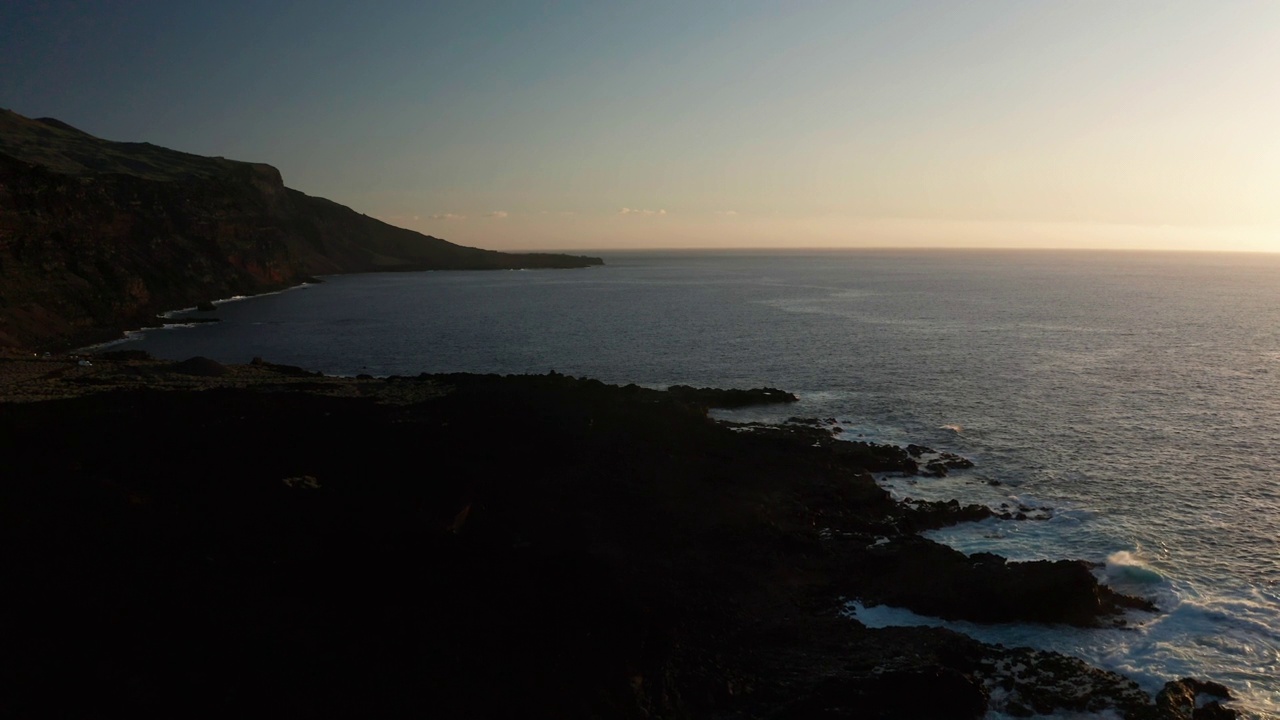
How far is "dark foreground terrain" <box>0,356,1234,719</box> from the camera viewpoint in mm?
19375

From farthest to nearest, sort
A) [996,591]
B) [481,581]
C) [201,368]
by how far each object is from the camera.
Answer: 1. [201,368]
2. [996,591]
3. [481,581]

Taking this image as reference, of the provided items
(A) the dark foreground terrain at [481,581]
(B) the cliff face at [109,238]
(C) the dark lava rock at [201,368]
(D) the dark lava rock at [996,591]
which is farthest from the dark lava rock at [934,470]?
(B) the cliff face at [109,238]

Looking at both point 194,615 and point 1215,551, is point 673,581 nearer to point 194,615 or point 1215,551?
point 194,615

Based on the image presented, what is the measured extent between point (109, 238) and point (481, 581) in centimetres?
11465

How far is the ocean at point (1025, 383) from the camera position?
26.6 metres

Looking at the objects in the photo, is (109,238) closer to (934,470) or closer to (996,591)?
(934,470)

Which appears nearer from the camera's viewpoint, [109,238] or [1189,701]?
[1189,701]

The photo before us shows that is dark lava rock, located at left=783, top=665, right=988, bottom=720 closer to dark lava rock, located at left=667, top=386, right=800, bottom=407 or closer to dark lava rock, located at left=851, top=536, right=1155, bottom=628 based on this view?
dark lava rock, located at left=851, top=536, right=1155, bottom=628

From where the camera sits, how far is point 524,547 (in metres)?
28.5

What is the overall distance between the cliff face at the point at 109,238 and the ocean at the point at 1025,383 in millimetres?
8782

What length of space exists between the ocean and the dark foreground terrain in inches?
92.5

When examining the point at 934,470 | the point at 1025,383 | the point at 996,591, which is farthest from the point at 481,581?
the point at 1025,383

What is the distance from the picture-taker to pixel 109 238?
11188 centimetres

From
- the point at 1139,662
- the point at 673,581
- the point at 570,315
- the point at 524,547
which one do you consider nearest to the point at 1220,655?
the point at 1139,662
